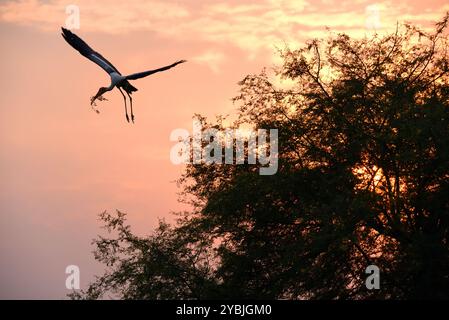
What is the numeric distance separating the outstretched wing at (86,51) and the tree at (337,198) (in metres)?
7.11

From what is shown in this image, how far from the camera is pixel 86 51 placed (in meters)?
18.5

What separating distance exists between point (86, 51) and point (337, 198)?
7.67m

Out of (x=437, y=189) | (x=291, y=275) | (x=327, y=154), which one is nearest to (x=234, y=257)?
(x=291, y=275)

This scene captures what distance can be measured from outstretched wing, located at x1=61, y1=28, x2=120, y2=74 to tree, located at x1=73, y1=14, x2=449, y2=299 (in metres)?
7.11

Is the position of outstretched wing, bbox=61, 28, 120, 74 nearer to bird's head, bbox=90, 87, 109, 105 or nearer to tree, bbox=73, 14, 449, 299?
bird's head, bbox=90, 87, 109, 105

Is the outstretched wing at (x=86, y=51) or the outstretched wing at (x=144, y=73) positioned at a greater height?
the outstretched wing at (x=86, y=51)

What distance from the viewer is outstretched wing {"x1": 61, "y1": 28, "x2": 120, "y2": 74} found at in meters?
18.1

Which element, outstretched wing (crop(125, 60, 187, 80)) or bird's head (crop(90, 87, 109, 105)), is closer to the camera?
outstretched wing (crop(125, 60, 187, 80))

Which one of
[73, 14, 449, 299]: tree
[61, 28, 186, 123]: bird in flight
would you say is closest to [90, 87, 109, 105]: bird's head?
[61, 28, 186, 123]: bird in flight

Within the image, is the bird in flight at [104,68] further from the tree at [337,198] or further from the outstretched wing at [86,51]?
the tree at [337,198]

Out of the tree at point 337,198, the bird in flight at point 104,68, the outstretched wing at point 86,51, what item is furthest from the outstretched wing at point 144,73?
the tree at point 337,198

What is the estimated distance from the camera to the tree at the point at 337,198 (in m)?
22.2

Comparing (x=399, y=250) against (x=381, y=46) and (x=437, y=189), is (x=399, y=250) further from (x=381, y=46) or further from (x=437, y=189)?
(x=381, y=46)
